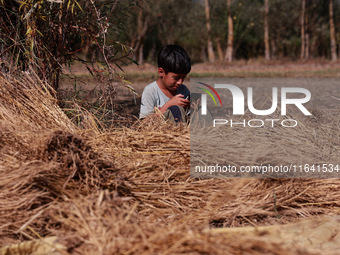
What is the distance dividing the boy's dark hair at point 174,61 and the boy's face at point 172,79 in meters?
0.03

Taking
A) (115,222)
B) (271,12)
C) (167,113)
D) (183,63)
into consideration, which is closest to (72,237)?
(115,222)

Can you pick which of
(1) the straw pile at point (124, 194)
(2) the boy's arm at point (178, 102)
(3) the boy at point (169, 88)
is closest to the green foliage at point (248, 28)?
(3) the boy at point (169, 88)

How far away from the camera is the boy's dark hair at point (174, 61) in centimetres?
290

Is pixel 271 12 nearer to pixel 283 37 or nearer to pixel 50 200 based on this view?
pixel 283 37

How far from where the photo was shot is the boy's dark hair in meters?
2.90

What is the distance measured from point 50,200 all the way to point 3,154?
0.38 meters

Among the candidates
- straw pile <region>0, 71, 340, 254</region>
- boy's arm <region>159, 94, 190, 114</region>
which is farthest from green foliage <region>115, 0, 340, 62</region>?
straw pile <region>0, 71, 340, 254</region>

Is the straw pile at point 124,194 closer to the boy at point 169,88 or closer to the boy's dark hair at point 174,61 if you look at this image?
the boy at point 169,88

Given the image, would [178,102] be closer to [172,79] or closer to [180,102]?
[180,102]

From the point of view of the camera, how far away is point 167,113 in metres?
2.77

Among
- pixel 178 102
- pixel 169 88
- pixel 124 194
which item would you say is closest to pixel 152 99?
pixel 169 88

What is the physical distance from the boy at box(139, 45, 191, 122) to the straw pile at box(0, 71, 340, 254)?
Answer: 38 centimetres

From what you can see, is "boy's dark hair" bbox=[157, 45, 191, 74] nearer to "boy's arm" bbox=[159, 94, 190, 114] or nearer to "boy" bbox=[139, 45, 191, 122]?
"boy" bbox=[139, 45, 191, 122]

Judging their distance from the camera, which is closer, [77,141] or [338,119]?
[77,141]
